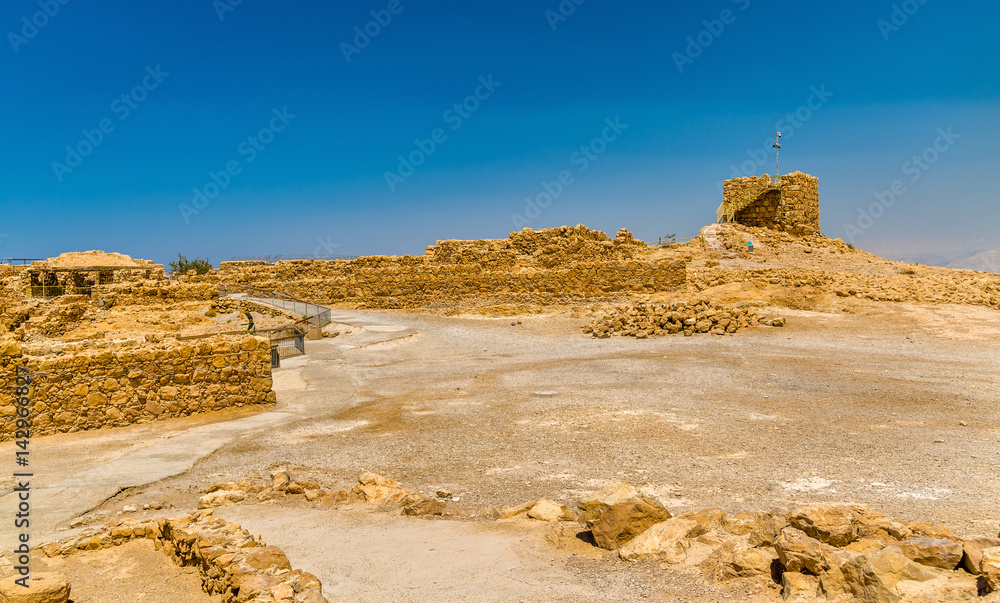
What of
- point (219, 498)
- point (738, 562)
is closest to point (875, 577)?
point (738, 562)

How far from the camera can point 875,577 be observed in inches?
121

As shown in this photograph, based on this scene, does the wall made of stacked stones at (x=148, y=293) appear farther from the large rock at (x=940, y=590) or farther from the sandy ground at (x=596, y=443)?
the large rock at (x=940, y=590)

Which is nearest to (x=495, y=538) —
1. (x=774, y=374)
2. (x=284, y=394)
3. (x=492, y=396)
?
(x=492, y=396)

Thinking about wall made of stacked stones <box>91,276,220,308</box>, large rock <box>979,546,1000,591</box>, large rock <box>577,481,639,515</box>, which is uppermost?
wall made of stacked stones <box>91,276,220,308</box>

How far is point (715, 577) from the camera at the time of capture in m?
3.75

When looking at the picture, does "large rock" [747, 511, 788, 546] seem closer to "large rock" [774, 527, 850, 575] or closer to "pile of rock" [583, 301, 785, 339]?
"large rock" [774, 527, 850, 575]

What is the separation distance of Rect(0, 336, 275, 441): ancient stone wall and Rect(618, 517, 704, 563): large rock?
833 centimetres

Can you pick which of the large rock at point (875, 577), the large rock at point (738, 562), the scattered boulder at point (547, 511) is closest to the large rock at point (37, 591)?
the scattered boulder at point (547, 511)


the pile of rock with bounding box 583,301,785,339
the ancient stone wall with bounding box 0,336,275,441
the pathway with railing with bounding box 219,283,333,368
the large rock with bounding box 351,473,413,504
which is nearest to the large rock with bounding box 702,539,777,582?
the large rock with bounding box 351,473,413,504

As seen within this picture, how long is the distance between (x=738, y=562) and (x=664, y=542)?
1.89ft

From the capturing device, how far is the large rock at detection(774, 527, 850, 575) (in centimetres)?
341

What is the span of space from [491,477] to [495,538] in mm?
2265

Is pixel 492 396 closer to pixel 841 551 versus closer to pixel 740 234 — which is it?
pixel 841 551

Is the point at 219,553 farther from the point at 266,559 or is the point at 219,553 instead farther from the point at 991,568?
the point at 991,568
